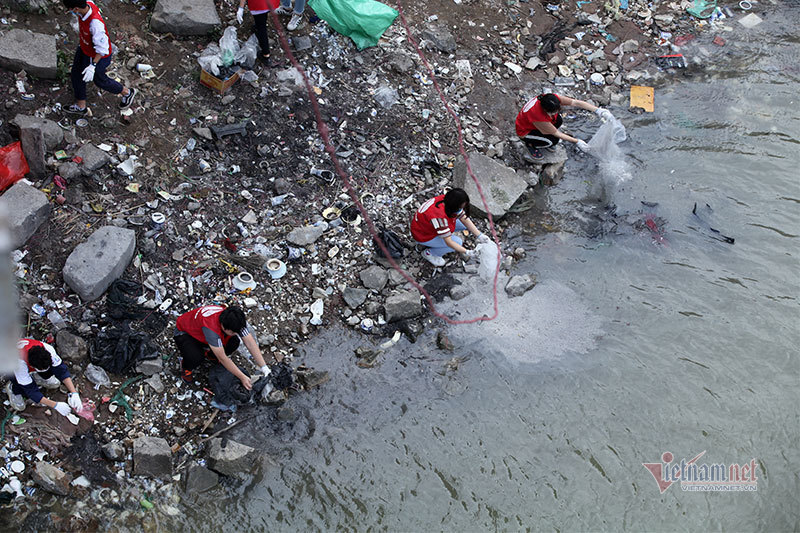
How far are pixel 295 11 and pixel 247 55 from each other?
1083 mm

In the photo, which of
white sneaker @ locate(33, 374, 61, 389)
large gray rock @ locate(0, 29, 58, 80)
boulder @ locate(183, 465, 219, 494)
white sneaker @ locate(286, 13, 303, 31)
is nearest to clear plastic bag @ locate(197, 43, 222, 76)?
white sneaker @ locate(286, 13, 303, 31)

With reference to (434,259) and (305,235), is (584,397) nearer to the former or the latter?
(434,259)

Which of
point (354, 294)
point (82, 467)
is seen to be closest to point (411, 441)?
point (354, 294)

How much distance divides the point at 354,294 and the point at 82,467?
2595 millimetres

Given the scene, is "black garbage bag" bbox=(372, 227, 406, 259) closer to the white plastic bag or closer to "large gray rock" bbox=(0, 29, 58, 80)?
the white plastic bag

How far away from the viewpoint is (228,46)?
20.9ft

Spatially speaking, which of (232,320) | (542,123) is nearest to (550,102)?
(542,123)

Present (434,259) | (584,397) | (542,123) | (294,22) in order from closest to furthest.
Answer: (584,397) → (434,259) → (542,123) → (294,22)

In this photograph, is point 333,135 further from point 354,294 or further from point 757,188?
point 757,188

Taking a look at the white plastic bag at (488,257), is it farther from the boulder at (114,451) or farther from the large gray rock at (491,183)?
the boulder at (114,451)

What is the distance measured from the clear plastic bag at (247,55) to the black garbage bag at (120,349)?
3225 mm

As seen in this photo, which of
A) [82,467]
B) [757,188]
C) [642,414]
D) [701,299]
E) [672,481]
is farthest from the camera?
[757,188]

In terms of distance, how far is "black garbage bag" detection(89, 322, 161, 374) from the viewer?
4.73 m

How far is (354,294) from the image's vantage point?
558cm
